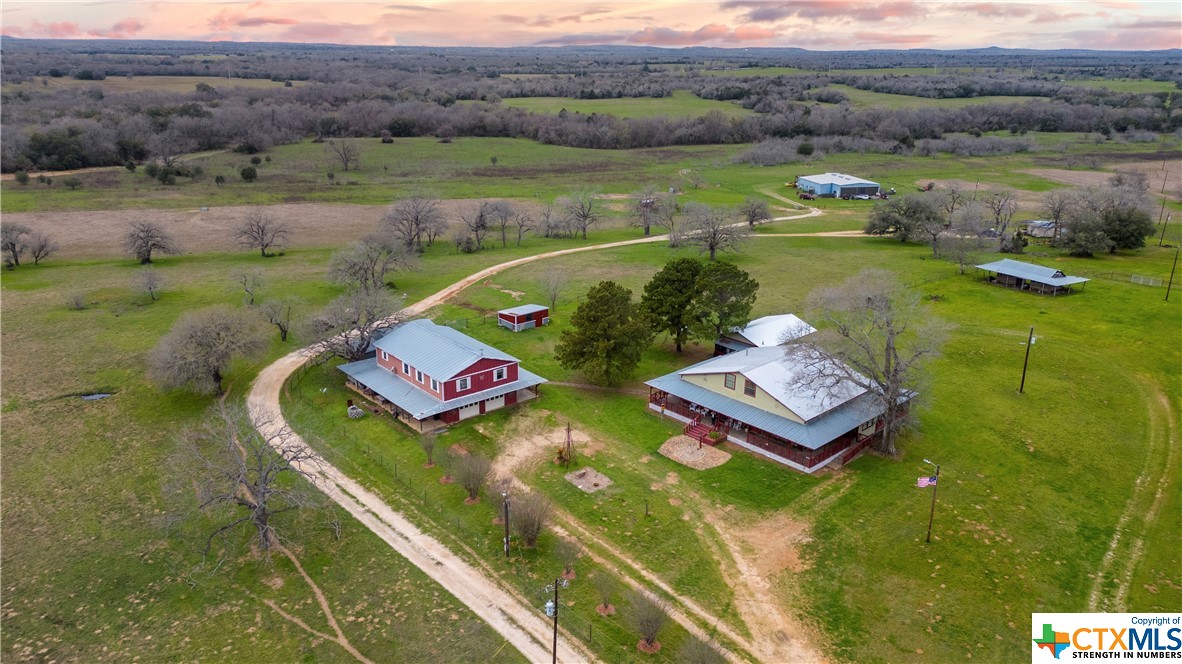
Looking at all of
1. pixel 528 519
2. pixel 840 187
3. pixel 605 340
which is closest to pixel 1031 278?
pixel 605 340

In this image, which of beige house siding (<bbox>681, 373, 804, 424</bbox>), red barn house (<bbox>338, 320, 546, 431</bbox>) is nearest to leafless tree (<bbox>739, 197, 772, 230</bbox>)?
beige house siding (<bbox>681, 373, 804, 424</bbox>)

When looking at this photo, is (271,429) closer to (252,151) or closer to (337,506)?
(337,506)

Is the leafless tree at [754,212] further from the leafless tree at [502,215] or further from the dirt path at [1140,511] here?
the dirt path at [1140,511]

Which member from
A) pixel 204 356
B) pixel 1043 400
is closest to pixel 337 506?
pixel 204 356

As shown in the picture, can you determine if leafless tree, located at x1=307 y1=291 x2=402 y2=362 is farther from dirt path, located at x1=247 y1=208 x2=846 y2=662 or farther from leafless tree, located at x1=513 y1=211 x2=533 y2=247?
leafless tree, located at x1=513 y1=211 x2=533 y2=247

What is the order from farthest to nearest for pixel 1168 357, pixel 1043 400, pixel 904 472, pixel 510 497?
1. pixel 1168 357
2. pixel 1043 400
3. pixel 904 472
4. pixel 510 497

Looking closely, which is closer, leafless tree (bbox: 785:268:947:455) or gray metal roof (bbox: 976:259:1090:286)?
leafless tree (bbox: 785:268:947:455)
